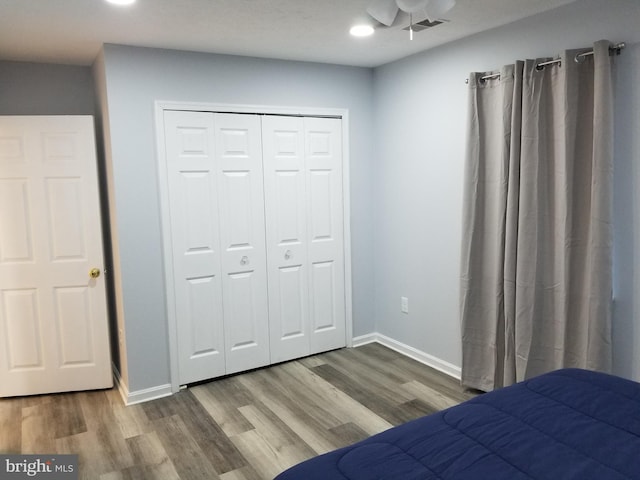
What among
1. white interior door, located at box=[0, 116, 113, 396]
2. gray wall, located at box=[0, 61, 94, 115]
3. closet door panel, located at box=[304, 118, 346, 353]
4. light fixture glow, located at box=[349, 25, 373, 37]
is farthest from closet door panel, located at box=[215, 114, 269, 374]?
gray wall, located at box=[0, 61, 94, 115]

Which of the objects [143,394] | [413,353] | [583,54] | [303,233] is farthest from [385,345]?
[583,54]

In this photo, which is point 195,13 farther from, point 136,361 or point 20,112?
point 136,361

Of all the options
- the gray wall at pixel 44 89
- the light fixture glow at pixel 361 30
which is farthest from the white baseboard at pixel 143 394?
the light fixture glow at pixel 361 30

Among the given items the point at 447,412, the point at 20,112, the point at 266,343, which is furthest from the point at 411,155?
the point at 20,112

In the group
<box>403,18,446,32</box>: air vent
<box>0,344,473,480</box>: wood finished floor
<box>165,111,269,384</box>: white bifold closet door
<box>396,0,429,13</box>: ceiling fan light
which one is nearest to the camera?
<box>396,0,429,13</box>: ceiling fan light

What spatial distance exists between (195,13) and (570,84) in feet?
6.77

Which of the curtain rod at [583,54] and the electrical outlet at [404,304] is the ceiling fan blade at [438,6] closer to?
the curtain rod at [583,54]

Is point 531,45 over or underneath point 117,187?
over

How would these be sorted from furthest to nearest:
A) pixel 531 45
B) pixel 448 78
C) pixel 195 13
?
pixel 448 78 → pixel 531 45 → pixel 195 13

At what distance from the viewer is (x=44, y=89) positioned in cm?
377

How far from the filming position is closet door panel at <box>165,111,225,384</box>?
3.55 metres

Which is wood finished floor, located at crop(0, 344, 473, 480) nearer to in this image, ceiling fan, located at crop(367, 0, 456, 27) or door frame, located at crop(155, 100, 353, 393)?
door frame, located at crop(155, 100, 353, 393)

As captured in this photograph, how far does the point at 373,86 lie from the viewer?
171 inches

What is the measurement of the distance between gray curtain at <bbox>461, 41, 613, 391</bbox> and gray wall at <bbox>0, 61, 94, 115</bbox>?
2905 millimetres
